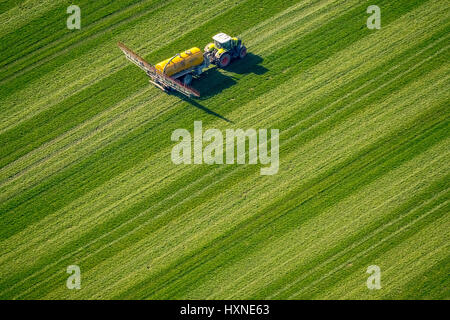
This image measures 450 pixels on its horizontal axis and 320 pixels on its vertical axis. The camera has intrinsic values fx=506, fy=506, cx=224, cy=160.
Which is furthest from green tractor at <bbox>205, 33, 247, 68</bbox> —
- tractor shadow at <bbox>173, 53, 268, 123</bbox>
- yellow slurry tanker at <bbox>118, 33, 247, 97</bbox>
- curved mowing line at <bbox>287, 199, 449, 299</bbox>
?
curved mowing line at <bbox>287, 199, 449, 299</bbox>

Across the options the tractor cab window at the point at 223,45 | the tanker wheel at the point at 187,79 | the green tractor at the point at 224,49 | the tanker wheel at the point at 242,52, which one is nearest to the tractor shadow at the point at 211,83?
the tanker wheel at the point at 187,79

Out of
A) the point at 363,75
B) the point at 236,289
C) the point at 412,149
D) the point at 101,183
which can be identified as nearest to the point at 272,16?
the point at 363,75

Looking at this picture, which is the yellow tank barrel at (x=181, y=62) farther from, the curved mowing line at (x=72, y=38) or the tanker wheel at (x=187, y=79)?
the curved mowing line at (x=72, y=38)

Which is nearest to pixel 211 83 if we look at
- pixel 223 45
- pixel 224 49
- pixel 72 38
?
pixel 224 49

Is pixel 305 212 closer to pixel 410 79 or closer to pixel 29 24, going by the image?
pixel 410 79

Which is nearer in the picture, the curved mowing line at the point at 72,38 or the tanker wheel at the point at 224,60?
the tanker wheel at the point at 224,60

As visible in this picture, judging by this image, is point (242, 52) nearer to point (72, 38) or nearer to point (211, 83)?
point (211, 83)
